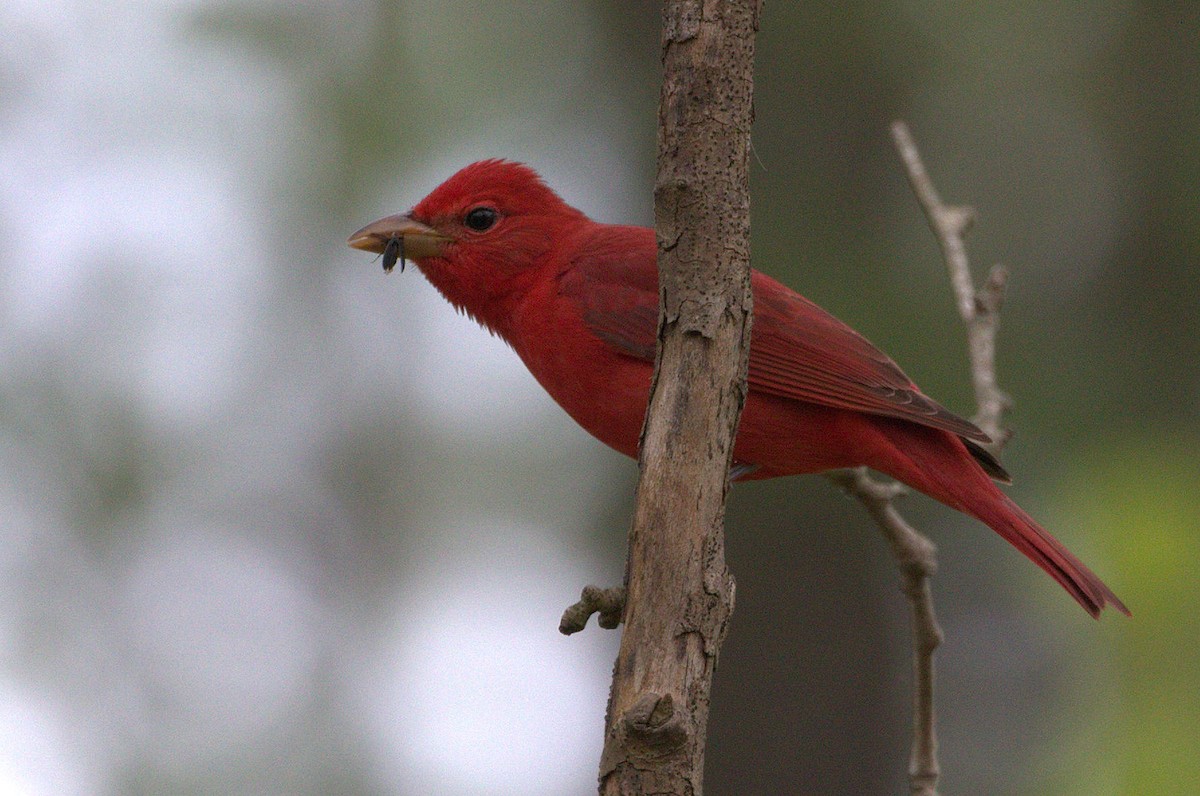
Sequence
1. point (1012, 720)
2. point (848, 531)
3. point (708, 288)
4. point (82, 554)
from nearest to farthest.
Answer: point (708, 288) < point (1012, 720) < point (848, 531) < point (82, 554)

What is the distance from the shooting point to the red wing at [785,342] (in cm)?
388

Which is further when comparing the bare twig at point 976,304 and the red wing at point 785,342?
the red wing at point 785,342

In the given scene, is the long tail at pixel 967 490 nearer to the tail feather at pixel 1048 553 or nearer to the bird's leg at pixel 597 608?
the tail feather at pixel 1048 553

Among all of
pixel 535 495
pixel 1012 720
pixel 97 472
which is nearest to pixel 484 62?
pixel 535 495

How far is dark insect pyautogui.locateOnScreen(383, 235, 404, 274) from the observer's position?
14.6ft

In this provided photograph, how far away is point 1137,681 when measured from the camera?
3.17 meters

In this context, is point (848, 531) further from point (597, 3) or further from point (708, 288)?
point (708, 288)

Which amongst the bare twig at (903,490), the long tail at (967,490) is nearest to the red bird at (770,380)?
the long tail at (967,490)

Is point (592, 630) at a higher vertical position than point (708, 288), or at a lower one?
higher

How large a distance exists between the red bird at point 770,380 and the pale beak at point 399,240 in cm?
1

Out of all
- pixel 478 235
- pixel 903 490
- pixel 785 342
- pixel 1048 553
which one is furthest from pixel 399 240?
pixel 1048 553

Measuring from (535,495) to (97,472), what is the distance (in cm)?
234

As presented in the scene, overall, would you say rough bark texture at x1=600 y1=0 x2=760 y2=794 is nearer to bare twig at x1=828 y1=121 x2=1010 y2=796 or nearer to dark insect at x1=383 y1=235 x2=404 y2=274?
bare twig at x1=828 y1=121 x2=1010 y2=796

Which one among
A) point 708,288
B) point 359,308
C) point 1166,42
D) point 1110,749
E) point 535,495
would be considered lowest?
point 1110,749
